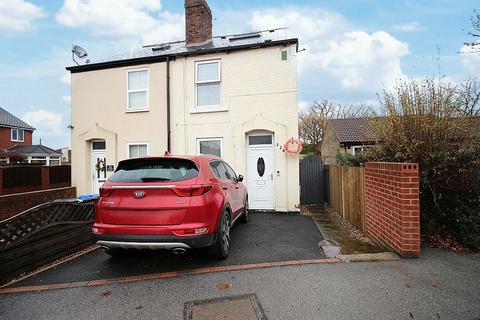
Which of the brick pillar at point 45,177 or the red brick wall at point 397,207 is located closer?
the red brick wall at point 397,207

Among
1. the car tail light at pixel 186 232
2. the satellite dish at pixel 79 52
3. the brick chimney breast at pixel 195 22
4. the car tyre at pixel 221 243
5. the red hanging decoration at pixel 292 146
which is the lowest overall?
the car tyre at pixel 221 243

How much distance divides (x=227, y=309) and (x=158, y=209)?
5.16 ft

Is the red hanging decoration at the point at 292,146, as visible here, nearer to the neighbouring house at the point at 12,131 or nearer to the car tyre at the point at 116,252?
the car tyre at the point at 116,252

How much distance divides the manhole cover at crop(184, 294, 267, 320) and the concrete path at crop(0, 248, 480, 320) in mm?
89

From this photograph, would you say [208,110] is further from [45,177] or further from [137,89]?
[45,177]

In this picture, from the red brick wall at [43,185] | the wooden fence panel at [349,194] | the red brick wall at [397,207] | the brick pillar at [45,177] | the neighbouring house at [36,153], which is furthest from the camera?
the neighbouring house at [36,153]

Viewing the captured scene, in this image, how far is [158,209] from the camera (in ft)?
13.4

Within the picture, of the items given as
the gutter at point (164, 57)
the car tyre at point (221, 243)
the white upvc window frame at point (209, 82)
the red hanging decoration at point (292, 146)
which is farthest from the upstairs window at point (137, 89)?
the car tyre at point (221, 243)

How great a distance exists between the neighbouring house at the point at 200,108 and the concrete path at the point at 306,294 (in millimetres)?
5449

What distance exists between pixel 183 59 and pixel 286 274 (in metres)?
8.35

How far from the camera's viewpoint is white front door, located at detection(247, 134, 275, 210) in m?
9.70

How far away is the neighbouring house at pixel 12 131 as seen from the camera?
31.1m

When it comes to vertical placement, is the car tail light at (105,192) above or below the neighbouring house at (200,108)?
below

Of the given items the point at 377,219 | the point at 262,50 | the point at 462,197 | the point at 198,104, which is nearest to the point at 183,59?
the point at 198,104
